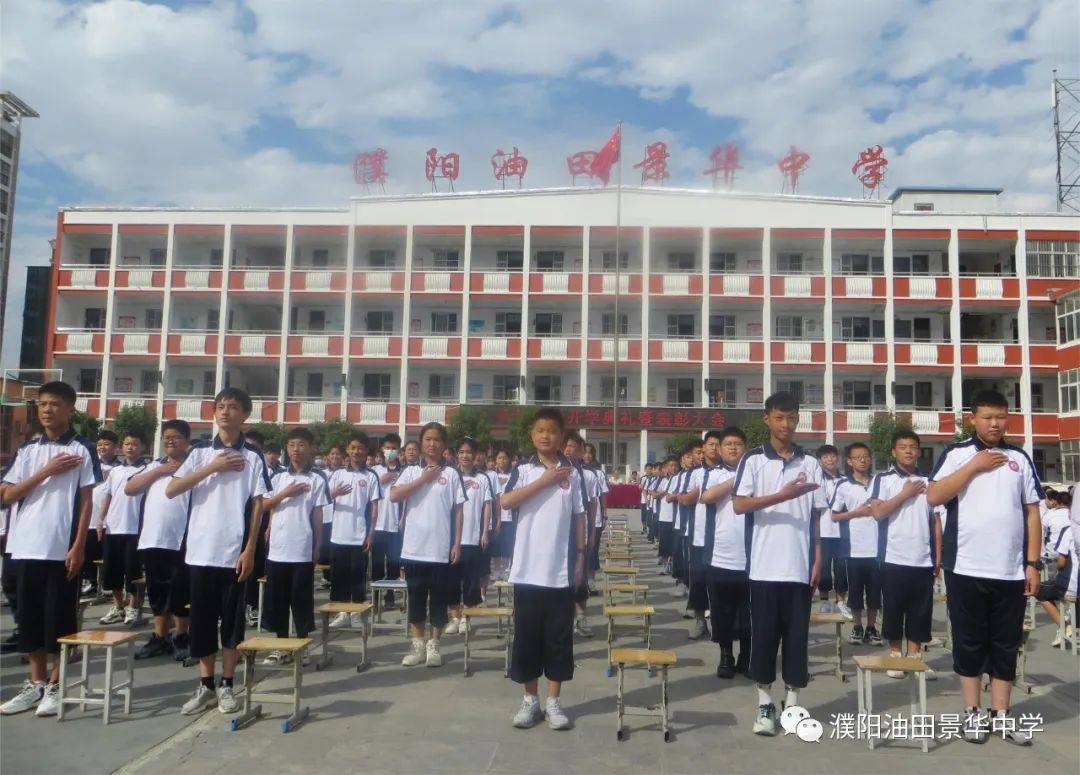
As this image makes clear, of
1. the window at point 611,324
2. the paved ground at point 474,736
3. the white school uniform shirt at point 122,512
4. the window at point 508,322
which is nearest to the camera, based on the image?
the paved ground at point 474,736

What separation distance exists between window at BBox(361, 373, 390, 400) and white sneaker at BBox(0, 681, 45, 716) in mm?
30335

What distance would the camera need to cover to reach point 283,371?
3509 cm

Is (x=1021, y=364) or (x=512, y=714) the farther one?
(x=1021, y=364)

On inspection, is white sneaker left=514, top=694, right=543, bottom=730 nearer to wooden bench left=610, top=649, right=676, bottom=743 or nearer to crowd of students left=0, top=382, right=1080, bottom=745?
crowd of students left=0, top=382, right=1080, bottom=745

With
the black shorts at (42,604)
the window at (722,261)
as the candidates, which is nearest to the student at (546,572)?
the black shorts at (42,604)

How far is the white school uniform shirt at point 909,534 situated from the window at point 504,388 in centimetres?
2892

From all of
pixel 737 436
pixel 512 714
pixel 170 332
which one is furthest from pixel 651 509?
pixel 170 332

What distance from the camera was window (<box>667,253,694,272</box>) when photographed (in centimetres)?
3631

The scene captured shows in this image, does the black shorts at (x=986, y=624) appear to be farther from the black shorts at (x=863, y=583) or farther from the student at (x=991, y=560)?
the black shorts at (x=863, y=583)

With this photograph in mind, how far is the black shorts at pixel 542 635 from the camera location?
5375 mm

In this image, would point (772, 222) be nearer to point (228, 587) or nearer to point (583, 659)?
point (583, 659)

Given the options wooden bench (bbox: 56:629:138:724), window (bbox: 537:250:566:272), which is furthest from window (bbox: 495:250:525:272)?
wooden bench (bbox: 56:629:138:724)

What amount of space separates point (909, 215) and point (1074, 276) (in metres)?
7.13

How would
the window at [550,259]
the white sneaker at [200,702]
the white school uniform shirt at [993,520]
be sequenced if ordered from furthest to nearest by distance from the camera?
the window at [550,259] < the white sneaker at [200,702] < the white school uniform shirt at [993,520]
